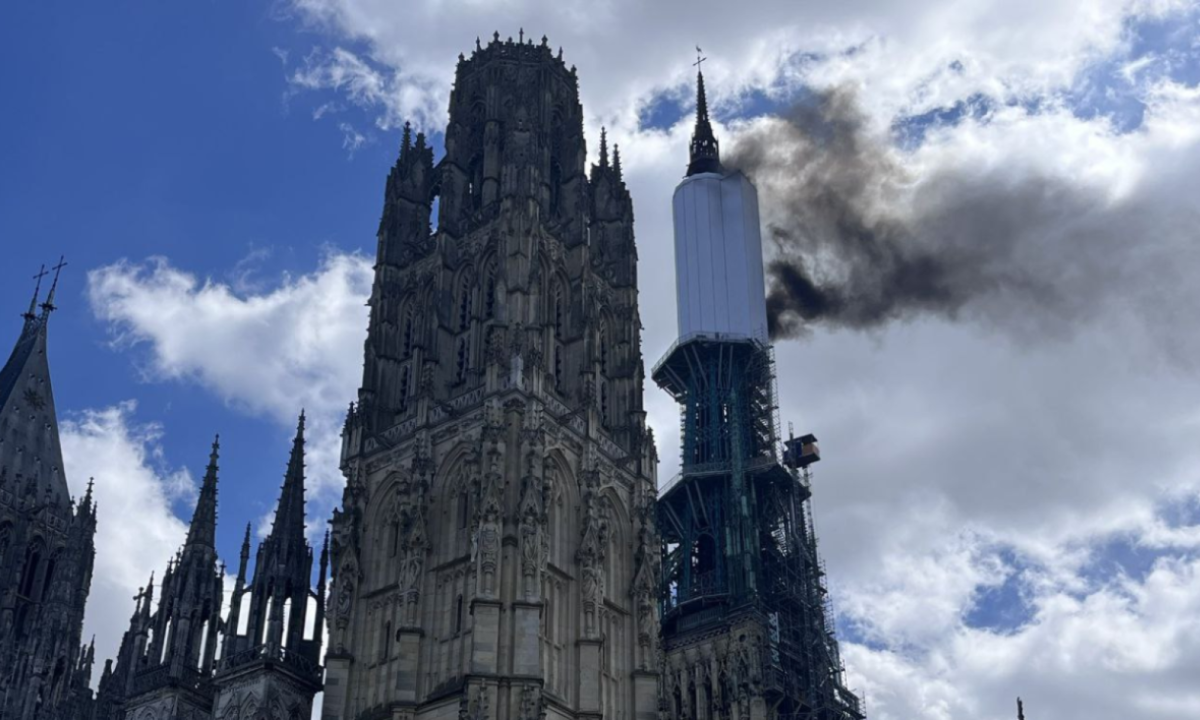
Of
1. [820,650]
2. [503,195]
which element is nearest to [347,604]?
[503,195]

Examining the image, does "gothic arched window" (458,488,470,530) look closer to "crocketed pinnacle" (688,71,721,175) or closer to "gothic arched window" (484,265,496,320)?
"gothic arched window" (484,265,496,320)

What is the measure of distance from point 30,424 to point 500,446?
4667cm

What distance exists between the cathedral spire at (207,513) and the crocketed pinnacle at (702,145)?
138 feet

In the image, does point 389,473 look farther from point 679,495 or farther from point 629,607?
point 679,495

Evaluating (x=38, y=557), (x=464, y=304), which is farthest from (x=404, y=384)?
(x=38, y=557)

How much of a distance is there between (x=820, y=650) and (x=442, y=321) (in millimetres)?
30636

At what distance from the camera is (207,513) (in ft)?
217

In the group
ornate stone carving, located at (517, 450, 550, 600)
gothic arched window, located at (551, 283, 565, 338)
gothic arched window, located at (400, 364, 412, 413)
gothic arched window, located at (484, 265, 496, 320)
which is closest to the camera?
ornate stone carving, located at (517, 450, 550, 600)

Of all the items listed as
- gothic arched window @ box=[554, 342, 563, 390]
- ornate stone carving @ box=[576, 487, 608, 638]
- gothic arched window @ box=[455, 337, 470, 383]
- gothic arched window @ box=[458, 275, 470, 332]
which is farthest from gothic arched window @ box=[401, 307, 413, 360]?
ornate stone carving @ box=[576, 487, 608, 638]

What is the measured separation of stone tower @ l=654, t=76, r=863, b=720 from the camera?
7875 cm

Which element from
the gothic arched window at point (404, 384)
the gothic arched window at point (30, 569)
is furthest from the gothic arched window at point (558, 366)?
the gothic arched window at point (30, 569)

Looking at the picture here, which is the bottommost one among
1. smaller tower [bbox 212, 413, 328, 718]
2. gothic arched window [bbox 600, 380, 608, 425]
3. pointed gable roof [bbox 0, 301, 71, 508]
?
smaller tower [bbox 212, 413, 328, 718]

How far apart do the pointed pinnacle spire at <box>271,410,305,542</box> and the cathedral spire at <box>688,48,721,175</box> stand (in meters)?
40.2

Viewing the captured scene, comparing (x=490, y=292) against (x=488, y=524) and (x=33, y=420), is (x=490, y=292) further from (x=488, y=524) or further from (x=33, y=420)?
(x=33, y=420)
